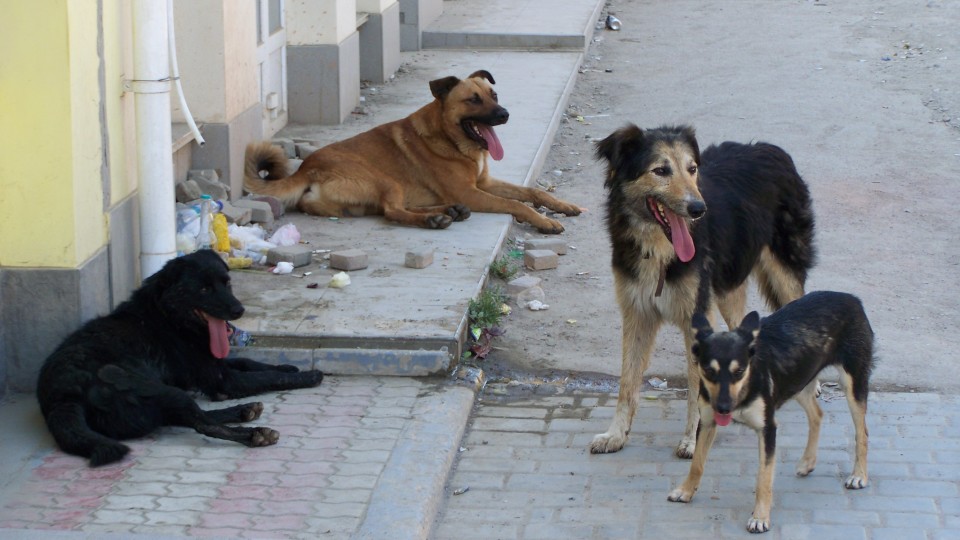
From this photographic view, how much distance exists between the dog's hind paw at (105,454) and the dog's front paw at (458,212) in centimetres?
406

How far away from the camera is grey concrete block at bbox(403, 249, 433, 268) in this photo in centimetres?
801

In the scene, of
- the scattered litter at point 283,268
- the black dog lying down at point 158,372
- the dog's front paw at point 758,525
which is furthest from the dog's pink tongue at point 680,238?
the scattered litter at point 283,268

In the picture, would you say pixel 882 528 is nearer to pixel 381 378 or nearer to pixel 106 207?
pixel 381 378

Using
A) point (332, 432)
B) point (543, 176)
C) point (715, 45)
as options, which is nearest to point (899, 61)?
point (715, 45)

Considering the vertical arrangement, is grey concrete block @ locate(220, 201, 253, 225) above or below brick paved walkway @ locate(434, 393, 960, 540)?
above

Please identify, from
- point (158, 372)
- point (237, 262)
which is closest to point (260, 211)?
point (237, 262)

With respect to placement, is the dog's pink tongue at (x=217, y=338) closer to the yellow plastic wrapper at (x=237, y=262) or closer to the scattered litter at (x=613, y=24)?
the yellow plastic wrapper at (x=237, y=262)

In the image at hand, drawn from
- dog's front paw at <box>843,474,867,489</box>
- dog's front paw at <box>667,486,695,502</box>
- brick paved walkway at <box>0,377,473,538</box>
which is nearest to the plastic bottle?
brick paved walkway at <box>0,377,473,538</box>

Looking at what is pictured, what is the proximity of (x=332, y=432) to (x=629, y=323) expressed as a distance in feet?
5.16

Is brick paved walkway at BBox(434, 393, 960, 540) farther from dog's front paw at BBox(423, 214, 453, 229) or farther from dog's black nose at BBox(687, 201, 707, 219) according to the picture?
dog's front paw at BBox(423, 214, 453, 229)

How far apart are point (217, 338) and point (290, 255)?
1804 millimetres

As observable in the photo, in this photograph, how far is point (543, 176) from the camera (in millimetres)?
11023

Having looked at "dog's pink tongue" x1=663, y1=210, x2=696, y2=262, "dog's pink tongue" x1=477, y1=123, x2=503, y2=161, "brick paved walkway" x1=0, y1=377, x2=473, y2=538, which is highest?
"dog's pink tongue" x1=663, y1=210, x2=696, y2=262

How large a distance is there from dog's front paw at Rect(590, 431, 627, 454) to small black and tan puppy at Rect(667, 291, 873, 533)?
23.6 inches
